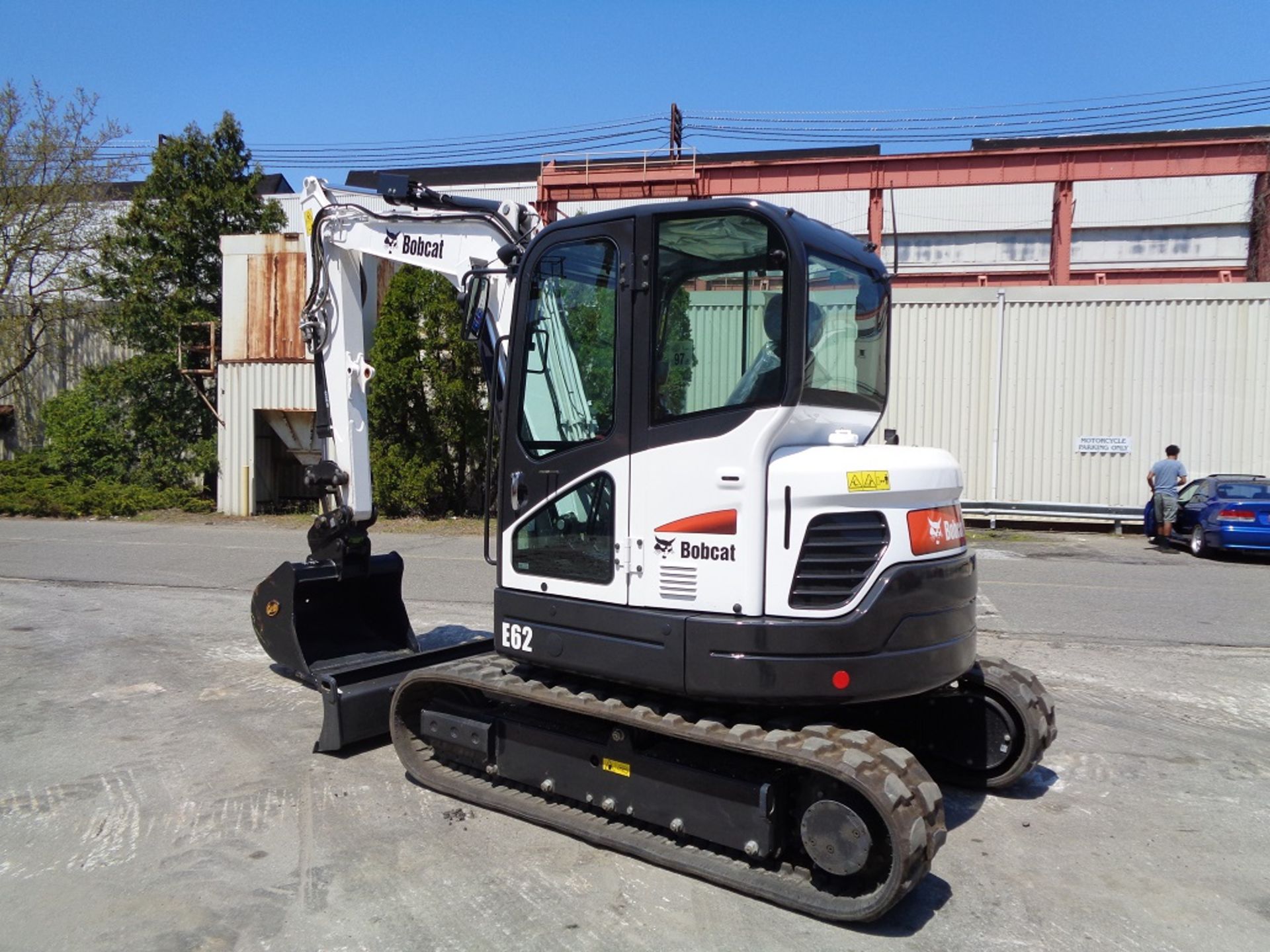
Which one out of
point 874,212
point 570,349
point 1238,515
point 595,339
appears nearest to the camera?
point 595,339

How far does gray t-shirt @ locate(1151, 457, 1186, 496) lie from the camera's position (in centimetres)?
1652

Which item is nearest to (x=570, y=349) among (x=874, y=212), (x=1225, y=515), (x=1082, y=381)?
(x=1225, y=515)

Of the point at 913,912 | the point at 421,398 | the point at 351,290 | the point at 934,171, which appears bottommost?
the point at 913,912

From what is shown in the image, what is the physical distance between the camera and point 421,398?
19938 millimetres

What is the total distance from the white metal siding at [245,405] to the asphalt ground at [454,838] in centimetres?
1327

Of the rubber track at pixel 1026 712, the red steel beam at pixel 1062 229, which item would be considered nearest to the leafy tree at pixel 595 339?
the rubber track at pixel 1026 712

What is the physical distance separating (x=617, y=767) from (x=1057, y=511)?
54.8 ft

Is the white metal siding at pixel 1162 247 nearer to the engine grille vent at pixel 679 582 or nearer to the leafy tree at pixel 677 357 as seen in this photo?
the leafy tree at pixel 677 357

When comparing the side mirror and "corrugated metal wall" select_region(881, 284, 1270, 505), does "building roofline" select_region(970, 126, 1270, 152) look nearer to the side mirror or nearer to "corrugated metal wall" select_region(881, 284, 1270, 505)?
"corrugated metal wall" select_region(881, 284, 1270, 505)

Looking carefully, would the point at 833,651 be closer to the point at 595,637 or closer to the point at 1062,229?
the point at 595,637

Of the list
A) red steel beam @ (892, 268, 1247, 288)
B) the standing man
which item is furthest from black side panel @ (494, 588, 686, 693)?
red steel beam @ (892, 268, 1247, 288)

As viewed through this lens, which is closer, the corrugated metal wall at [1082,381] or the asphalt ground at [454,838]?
the asphalt ground at [454,838]

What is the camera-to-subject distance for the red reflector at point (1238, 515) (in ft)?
47.9

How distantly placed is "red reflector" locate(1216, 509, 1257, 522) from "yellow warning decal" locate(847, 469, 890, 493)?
13.3 meters
